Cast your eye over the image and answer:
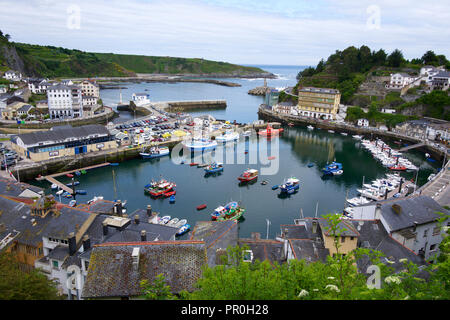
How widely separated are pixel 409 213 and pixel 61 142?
33.6m

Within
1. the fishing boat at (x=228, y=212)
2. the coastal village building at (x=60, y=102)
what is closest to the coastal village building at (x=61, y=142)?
the coastal village building at (x=60, y=102)

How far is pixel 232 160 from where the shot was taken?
1631 inches

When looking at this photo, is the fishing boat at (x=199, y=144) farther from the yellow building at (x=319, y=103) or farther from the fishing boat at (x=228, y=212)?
the yellow building at (x=319, y=103)

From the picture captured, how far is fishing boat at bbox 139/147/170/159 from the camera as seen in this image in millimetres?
40812

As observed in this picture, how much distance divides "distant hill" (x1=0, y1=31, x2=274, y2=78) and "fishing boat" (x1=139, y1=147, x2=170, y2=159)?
55539 millimetres

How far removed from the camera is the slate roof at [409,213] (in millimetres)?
17047

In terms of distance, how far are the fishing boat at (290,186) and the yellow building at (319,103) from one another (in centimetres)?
3677

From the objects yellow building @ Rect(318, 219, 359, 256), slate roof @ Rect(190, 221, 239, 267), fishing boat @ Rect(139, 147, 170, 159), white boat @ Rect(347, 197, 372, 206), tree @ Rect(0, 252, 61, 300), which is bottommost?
white boat @ Rect(347, 197, 372, 206)

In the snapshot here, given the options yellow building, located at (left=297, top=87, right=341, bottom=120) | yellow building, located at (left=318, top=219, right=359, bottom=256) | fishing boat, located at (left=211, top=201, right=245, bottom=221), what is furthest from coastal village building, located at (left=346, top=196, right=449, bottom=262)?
yellow building, located at (left=297, top=87, right=341, bottom=120)

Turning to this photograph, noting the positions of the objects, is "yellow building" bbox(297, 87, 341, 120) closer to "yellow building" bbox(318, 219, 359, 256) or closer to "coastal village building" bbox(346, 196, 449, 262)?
"coastal village building" bbox(346, 196, 449, 262)

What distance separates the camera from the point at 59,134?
36156mm

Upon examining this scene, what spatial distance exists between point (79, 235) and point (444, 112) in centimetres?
5982

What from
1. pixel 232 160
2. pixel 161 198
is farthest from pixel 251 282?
pixel 232 160
